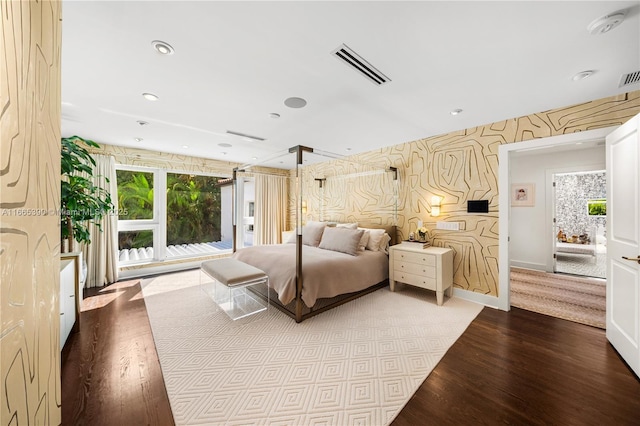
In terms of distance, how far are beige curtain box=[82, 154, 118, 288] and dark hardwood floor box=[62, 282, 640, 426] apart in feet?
5.89

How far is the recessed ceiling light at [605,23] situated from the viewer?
4.88ft

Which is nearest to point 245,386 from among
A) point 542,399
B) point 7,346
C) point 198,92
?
point 7,346

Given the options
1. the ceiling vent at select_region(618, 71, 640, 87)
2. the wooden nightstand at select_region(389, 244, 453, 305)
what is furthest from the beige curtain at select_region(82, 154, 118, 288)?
the ceiling vent at select_region(618, 71, 640, 87)

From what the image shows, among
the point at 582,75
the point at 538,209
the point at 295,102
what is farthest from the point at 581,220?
the point at 295,102

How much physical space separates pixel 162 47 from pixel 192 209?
428cm

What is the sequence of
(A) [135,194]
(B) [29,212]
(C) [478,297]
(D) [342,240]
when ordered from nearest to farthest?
(B) [29,212] → (C) [478,297] → (D) [342,240] → (A) [135,194]

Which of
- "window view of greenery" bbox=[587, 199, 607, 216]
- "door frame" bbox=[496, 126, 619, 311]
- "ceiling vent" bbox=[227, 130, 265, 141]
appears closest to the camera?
"door frame" bbox=[496, 126, 619, 311]

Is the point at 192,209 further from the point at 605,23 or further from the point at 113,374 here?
the point at 605,23

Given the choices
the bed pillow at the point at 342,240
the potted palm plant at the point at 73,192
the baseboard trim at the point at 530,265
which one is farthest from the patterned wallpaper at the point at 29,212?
the baseboard trim at the point at 530,265

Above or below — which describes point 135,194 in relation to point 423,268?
above

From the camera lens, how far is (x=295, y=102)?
8.61 feet

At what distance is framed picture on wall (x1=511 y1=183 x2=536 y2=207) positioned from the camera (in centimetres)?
513

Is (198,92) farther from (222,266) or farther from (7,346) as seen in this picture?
(7,346)

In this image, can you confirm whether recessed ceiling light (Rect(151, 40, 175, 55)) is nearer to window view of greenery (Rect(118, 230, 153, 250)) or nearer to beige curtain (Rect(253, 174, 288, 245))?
beige curtain (Rect(253, 174, 288, 245))
